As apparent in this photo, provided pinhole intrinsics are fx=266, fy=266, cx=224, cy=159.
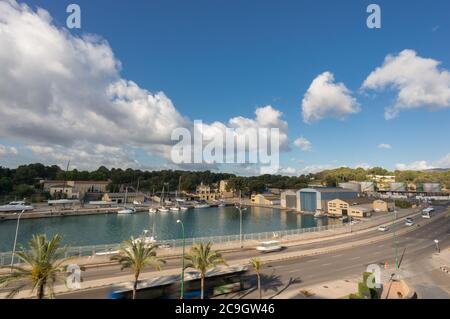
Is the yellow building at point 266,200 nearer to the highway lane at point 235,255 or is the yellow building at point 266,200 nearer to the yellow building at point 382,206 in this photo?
the yellow building at point 382,206

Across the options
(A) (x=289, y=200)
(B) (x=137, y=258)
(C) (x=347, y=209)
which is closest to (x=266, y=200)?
(A) (x=289, y=200)

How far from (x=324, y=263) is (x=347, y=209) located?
236 feet

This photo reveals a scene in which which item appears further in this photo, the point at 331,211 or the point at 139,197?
the point at 139,197

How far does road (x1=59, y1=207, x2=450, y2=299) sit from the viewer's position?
24281mm

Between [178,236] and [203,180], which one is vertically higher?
[203,180]

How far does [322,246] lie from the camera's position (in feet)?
139

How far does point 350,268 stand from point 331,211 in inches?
3059

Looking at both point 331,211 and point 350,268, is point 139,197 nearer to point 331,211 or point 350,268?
point 331,211

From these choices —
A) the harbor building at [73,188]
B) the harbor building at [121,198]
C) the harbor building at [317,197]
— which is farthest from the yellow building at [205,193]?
the harbor building at [317,197]

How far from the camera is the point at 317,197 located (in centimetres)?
10794

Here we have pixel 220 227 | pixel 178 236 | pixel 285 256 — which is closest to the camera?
pixel 285 256

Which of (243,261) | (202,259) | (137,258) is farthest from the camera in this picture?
(243,261)

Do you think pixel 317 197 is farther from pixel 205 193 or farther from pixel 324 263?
A: pixel 324 263
